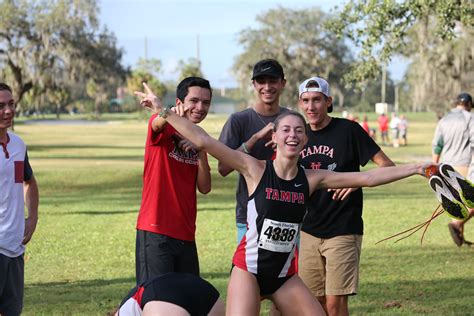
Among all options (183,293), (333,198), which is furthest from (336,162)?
(183,293)

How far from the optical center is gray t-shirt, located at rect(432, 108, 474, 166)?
12.9 metres

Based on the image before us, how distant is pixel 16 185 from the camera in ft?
19.7

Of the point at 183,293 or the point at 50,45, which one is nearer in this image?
the point at 183,293

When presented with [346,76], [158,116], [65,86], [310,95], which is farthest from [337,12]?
[65,86]

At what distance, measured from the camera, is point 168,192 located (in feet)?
20.6

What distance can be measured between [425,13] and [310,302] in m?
12.2

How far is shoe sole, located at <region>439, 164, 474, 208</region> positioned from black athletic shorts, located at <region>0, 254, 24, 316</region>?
120 inches

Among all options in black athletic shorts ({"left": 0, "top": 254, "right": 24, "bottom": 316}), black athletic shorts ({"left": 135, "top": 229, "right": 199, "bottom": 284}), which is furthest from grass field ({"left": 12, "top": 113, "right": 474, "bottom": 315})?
black athletic shorts ({"left": 0, "top": 254, "right": 24, "bottom": 316})

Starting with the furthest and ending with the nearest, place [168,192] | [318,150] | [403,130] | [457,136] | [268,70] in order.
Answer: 1. [403,130]
2. [457,136]
3. [318,150]
4. [268,70]
5. [168,192]

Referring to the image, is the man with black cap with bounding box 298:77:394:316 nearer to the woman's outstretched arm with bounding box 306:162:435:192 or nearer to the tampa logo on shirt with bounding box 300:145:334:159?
the tampa logo on shirt with bounding box 300:145:334:159

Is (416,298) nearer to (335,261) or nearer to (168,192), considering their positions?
(335,261)

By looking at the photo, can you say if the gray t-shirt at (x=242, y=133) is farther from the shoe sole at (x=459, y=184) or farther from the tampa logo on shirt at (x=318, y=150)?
the shoe sole at (x=459, y=184)

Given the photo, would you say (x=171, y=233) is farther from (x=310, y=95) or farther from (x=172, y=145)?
(x=310, y=95)

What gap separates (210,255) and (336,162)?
232 inches
